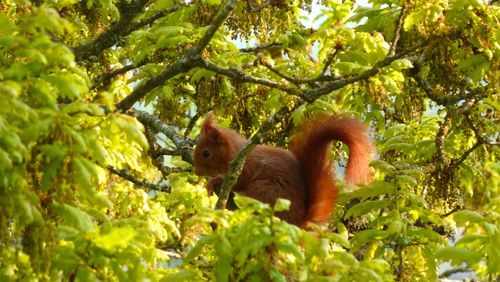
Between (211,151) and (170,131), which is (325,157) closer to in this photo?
(211,151)

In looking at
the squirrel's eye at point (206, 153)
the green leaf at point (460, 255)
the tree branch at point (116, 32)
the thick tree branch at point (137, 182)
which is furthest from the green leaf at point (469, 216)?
the thick tree branch at point (137, 182)

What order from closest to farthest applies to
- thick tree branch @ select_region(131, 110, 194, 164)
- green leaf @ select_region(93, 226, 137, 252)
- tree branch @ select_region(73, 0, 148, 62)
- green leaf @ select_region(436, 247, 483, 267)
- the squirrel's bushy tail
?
green leaf @ select_region(93, 226, 137, 252), green leaf @ select_region(436, 247, 483, 267), tree branch @ select_region(73, 0, 148, 62), the squirrel's bushy tail, thick tree branch @ select_region(131, 110, 194, 164)

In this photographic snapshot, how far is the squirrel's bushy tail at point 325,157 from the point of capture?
18.2 ft

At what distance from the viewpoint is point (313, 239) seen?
131 inches

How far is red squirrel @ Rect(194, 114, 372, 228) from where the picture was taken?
5570 millimetres

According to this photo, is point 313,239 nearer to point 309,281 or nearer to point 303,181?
point 309,281

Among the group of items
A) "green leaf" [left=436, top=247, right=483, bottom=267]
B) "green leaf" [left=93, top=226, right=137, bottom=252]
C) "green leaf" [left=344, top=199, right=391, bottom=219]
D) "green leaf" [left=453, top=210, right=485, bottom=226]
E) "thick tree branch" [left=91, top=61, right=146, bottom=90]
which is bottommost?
"green leaf" [left=93, top=226, right=137, bottom=252]

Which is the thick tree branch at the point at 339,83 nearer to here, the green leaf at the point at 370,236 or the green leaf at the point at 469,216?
the green leaf at the point at 469,216

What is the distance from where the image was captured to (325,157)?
20.0 feet

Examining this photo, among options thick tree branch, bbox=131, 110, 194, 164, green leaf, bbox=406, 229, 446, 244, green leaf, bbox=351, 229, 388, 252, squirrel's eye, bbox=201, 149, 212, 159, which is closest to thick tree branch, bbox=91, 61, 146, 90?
thick tree branch, bbox=131, 110, 194, 164

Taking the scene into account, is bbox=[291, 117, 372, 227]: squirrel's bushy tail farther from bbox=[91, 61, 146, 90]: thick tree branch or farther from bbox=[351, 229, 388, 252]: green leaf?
bbox=[91, 61, 146, 90]: thick tree branch

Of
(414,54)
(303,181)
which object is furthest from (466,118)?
(303,181)

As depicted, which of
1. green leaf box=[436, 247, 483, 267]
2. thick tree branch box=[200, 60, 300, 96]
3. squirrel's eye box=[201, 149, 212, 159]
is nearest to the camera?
green leaf box=[436, 247, 483, 267]

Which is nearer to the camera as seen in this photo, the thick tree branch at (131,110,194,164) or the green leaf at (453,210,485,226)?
the green leaf at (453,210,485,226)
